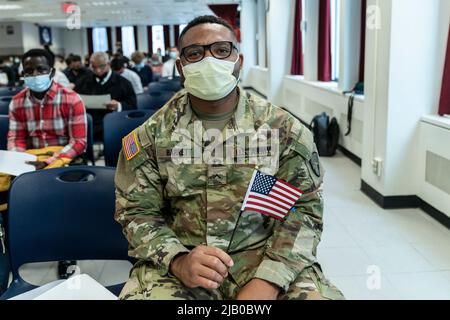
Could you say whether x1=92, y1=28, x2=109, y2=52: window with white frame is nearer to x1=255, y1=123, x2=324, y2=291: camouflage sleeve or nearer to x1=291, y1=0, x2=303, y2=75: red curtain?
x1=291, y1=0, x2=303, y2=75: red curtain

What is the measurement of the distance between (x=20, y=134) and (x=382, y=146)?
2673 mm

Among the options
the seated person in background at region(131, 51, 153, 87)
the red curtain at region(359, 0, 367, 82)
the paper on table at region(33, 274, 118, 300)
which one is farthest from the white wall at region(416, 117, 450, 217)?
the seated person in background at region(131, 51, 153, 87)

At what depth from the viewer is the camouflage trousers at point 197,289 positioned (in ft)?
4.26

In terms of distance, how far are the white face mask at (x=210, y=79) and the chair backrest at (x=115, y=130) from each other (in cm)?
151

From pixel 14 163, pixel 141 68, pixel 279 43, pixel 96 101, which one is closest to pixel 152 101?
pixel 96 101

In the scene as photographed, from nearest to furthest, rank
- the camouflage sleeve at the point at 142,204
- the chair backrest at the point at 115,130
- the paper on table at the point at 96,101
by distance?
the camouflage sleeve at the point at 142,204 < the chair backrest at the point at 115,130 < the paper on table at the point at 96,101

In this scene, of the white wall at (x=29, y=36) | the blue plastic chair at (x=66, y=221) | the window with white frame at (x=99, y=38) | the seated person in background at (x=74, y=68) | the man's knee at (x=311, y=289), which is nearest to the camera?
the man's knee at (x=311, y=289)

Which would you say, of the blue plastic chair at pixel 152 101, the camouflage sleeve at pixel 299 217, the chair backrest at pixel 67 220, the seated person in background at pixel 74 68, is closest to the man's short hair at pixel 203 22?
the camouflage sleeve at pixel 299 217

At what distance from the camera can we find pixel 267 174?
56.9 inches

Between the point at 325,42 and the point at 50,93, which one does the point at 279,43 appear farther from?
the point at 50,93

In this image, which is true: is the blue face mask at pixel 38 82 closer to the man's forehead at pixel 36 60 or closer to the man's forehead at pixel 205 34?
the man's forehead at pixel 36 60

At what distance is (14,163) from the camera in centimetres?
224
